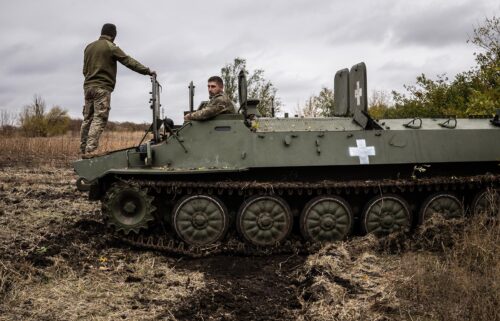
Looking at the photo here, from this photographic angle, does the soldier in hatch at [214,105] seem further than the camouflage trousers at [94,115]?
No

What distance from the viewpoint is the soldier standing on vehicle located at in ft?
30.0

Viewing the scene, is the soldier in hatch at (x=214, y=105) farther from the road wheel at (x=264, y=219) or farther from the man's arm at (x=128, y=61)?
the road wheel at (x=264, y=219)

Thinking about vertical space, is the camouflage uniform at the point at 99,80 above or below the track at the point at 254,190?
above

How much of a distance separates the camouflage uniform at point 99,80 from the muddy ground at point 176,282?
1.59 m

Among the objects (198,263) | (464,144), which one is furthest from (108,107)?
(464,144)

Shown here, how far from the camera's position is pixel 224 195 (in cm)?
852

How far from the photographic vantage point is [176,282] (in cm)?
671

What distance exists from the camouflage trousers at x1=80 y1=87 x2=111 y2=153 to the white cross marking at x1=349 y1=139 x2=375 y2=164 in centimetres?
396

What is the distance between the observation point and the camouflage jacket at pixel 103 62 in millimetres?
9195

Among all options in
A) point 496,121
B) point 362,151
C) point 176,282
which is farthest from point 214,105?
point 496,121

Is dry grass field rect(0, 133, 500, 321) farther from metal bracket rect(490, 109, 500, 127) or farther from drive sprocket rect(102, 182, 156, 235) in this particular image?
metal bracket rect(490, 109, 500, 127)

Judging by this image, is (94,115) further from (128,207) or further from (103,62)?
(128,207)

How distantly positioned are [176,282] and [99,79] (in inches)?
160

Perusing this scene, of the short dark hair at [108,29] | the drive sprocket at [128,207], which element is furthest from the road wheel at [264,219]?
the short dark hair at [108,29]
